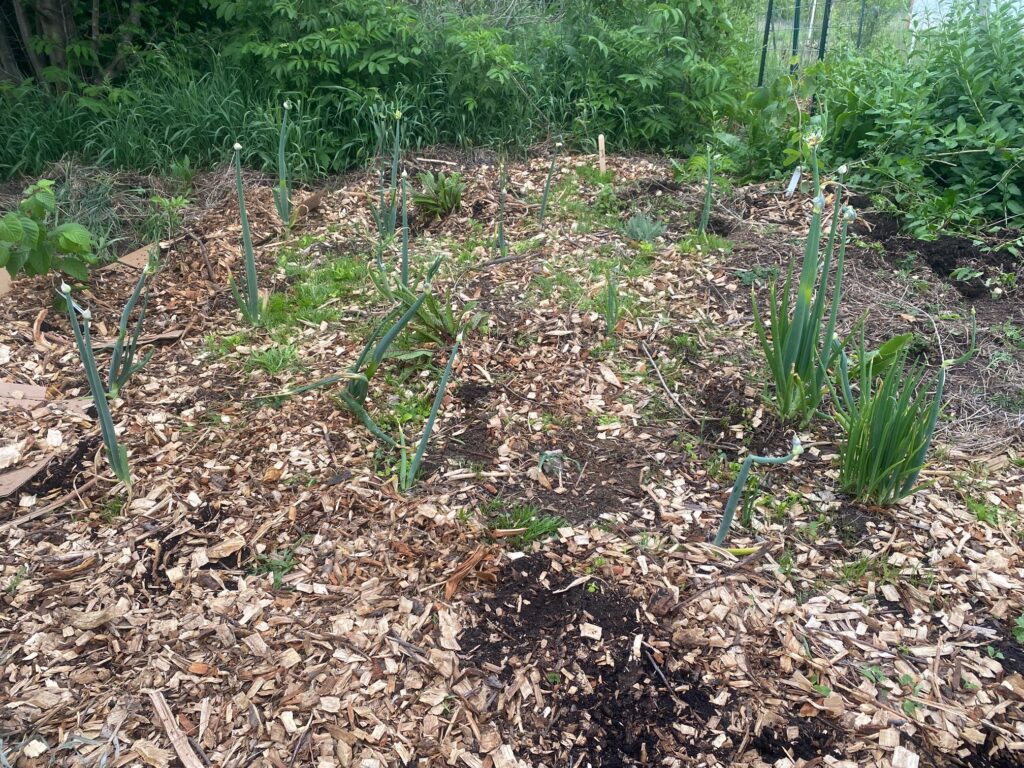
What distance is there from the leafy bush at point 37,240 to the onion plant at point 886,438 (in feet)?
9.49

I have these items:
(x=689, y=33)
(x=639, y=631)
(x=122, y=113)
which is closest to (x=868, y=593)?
(x=639, y=631)

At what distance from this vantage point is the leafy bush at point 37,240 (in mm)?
2814

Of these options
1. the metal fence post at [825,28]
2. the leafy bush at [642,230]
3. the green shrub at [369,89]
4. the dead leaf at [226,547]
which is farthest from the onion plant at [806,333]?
the metal fence post at [825,28]

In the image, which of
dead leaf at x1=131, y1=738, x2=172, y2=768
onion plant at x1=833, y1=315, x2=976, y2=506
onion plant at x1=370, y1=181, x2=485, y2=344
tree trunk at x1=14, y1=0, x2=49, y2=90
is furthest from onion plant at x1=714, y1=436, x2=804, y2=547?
tree trunk at x1=14, y1=0, x2=49, y2=90

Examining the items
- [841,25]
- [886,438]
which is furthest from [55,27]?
[841,25]

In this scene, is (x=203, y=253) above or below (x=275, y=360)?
above

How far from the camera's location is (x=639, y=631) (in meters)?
2.13

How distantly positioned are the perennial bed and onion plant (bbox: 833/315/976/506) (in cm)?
10

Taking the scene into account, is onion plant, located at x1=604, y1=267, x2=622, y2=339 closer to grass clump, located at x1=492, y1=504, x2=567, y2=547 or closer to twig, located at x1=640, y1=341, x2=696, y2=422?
twig, located at x1=640, y1=341, x2=696, y2=422

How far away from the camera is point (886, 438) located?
2.31 metres

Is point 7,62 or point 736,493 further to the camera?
point 7,62

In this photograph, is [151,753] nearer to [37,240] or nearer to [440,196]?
[37,240]

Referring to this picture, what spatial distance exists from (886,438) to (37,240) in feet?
9.96

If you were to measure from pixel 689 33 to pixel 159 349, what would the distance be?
12.3ft
